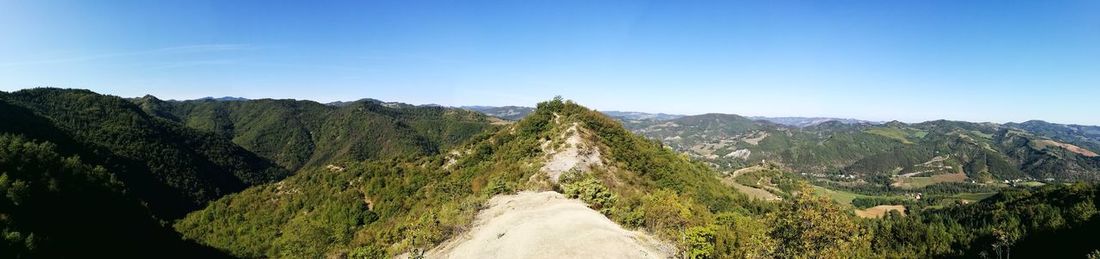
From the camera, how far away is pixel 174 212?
176000 millimetres

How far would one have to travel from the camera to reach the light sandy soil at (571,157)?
7225 centimetres

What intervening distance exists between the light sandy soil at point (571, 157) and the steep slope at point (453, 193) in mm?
275

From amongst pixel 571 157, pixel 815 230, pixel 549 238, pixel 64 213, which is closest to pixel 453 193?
pixel 571 157

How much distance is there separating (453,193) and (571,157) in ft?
59.4

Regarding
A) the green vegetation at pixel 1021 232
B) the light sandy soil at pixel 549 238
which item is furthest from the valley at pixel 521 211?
the green vegetation at pixel 1021 232

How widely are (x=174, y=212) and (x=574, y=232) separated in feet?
625

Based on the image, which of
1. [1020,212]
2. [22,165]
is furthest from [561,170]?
[1020,212]

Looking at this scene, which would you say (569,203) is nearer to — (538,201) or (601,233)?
(538,201)

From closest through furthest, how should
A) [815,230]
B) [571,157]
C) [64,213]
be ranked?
Result: [815,230] → [64,213] → [571,157]

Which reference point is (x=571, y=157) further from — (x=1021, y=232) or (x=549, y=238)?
(x=1021, y=232)

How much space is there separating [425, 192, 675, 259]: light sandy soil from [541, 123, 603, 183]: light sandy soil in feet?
74.5

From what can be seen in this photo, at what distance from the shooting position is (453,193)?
76.9 metres

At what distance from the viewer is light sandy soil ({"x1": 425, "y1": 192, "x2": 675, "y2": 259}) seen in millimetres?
33125

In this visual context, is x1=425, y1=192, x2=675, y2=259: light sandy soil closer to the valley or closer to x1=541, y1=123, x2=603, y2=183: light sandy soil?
the valley
